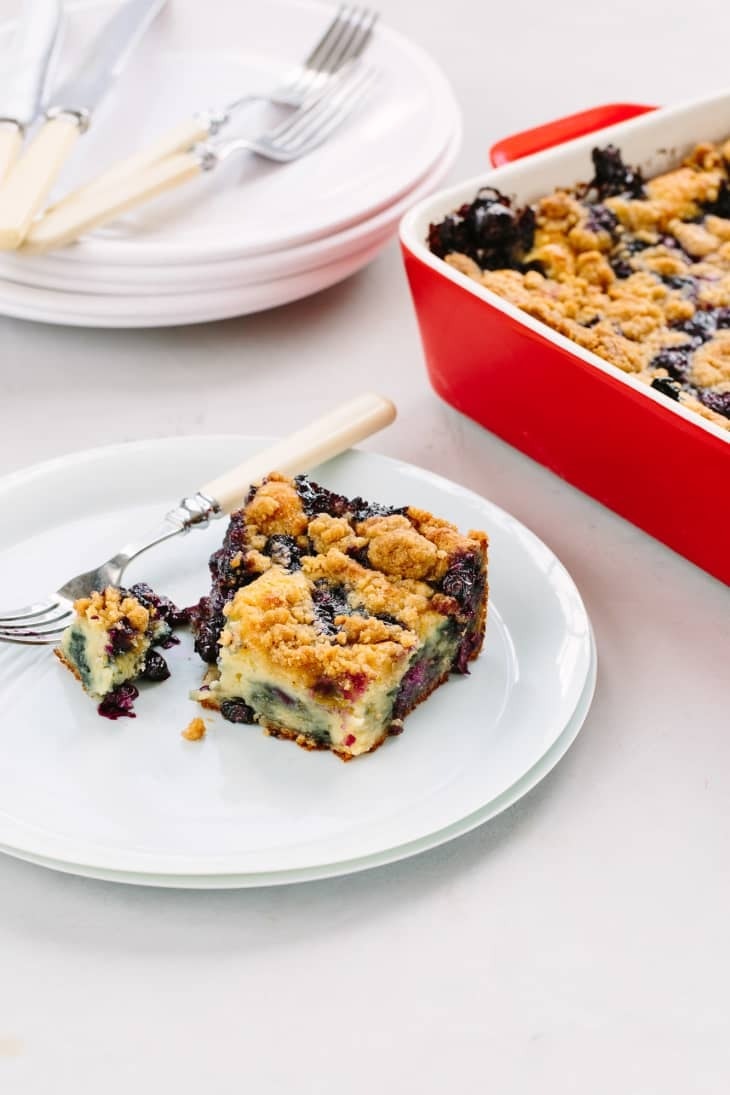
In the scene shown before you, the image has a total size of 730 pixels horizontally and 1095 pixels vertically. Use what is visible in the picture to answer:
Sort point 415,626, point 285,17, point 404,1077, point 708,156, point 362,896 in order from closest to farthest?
point 404,1077 < point 362,896 < point 415,626 < point 708,156 < point 285,17

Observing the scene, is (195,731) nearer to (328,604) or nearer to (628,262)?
(328,604)

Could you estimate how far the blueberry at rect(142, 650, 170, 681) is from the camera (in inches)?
57.3

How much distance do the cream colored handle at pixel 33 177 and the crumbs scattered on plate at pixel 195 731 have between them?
34.0 inches

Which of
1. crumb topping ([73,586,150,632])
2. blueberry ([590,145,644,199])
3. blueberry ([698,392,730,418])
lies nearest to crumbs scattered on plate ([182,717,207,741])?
crumb topping ([73,586,150,632])

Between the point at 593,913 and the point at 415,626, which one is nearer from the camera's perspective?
the point at 593,913

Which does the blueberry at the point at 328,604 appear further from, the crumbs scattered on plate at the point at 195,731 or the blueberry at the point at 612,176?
the blueberry at the point at 612,176

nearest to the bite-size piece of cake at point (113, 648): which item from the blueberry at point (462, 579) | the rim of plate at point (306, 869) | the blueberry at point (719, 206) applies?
the rim of plate at point (306, 869)

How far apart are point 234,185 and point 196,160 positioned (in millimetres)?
105

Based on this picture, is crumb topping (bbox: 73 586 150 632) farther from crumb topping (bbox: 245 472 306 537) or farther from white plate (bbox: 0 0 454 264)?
white plate (bbox: 0 0 454 264)

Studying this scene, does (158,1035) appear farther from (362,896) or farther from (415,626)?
(415,626)

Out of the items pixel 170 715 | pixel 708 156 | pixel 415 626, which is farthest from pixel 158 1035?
pixel 708 156

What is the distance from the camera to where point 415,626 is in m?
1.40

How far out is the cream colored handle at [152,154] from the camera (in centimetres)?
207

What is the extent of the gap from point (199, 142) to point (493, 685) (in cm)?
123
